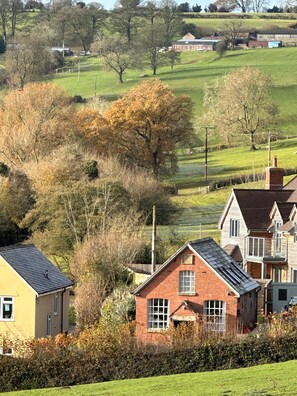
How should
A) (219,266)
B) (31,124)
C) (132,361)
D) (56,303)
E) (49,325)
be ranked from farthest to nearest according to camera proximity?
(31,124) → (56,303) → (49,325) → (219,266) → (132,361)

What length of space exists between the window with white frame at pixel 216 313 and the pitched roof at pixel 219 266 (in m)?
0.89

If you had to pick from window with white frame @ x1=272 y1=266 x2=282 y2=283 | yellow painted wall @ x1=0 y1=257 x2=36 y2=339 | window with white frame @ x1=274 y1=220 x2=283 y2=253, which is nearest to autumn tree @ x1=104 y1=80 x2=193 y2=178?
window with white frame @ x1=274 y1=220 x2=283 y2=253

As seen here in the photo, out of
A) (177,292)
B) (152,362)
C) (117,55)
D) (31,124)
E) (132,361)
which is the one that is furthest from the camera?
(117,55)

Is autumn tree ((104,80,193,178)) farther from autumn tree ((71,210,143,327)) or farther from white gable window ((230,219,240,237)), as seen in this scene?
autumn tree ((71,210,143,327))

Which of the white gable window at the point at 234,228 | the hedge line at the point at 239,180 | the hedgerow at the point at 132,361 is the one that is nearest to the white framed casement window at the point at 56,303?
the hedgerow at the point at 132,361

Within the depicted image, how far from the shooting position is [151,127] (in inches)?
3725

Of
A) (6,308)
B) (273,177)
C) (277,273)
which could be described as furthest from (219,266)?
(273,177)

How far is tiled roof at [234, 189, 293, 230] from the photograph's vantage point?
62031mm

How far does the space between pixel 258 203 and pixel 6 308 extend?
18357 millimetres

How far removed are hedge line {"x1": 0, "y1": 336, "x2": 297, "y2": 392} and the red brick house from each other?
8.24 meters

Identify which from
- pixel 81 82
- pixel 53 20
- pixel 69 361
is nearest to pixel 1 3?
pixel 53 20

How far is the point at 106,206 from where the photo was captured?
65812 millimetres

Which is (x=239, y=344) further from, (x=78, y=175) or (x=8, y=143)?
(x=8, y=143)

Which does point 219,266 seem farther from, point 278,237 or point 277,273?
point 278,237
